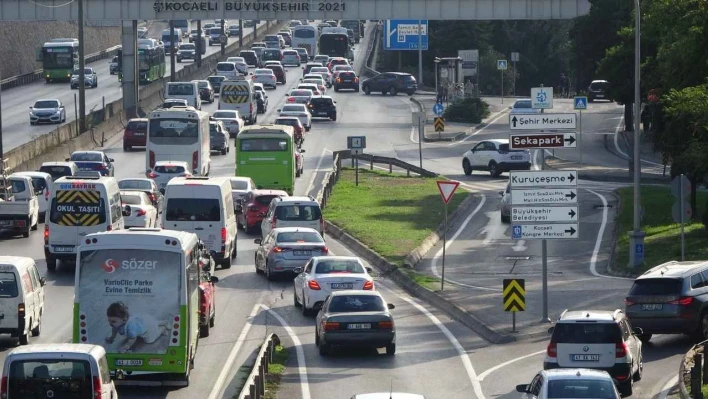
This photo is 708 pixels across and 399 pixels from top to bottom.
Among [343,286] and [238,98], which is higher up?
[238,98]

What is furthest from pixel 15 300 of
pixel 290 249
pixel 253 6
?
pixel 253 6

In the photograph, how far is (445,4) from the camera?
296 feet

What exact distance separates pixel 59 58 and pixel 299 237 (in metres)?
74.6

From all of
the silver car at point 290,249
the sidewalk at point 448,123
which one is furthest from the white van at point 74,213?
the sidewalk at point 448,123

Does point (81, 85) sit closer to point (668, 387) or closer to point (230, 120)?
point (230, 120)

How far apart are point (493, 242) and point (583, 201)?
9.79 meters

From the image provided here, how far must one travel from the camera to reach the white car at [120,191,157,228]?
42.4m

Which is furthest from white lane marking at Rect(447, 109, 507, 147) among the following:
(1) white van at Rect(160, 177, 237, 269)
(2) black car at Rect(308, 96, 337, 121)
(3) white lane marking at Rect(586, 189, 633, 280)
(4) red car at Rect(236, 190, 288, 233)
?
(1) white van at Rect(160, 177, 237, 269)

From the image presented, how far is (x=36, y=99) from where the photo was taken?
97750 mm

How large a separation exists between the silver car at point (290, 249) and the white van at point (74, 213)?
13.9ft

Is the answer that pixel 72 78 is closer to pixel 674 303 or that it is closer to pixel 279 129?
pixel 279 129

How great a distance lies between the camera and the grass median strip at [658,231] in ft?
131

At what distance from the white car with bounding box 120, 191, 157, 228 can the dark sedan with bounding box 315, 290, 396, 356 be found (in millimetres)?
15794

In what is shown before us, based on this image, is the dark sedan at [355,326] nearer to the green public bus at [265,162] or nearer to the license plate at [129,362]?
the license plate at [129,362]
